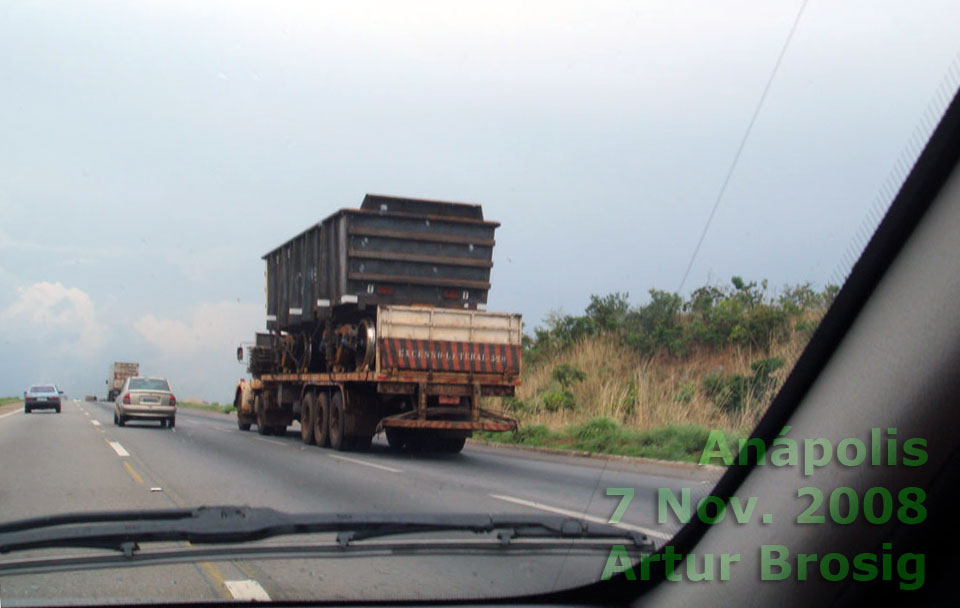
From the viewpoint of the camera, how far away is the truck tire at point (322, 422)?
55.7ft

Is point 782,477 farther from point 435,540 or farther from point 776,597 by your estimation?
point 435,540

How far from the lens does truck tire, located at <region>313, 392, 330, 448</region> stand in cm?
1697

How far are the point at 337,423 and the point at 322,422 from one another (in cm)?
89

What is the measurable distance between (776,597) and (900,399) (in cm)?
59

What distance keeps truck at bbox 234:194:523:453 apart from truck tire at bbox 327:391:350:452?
22 mm

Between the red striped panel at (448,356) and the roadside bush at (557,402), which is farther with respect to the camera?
the roadside bush at (557,402)

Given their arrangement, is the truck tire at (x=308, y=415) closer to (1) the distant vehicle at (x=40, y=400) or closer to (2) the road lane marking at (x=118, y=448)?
(2) the road lane marking at (x=118, y=448)

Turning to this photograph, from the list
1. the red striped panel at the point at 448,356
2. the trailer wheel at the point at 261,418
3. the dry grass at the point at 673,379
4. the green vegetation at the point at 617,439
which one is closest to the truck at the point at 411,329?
the red striped panel at the point at 448,356

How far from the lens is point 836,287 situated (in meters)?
2.51

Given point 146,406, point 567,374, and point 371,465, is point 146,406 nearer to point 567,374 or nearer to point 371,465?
point 567,374

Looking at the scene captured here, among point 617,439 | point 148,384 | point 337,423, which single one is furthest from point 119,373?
point 617,439

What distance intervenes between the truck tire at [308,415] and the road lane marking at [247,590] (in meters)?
14.4

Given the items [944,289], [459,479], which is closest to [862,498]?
[944,289]

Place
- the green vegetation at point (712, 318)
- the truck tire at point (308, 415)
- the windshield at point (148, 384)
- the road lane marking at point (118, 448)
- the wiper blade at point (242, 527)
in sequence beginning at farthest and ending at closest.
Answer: the windshield at point (148, 384), the truck tire at point (308, 415), the road lane marking at point (118, 448), the wiper blade at point (242, 527), the green vegetation at point (712, 318)
